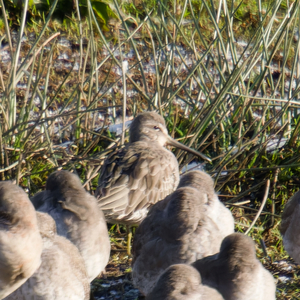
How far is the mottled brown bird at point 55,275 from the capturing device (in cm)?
324

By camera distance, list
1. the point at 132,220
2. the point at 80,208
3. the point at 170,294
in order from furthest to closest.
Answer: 1. the point at 132,220
2. the point at 80,208
3. the point at 170,294

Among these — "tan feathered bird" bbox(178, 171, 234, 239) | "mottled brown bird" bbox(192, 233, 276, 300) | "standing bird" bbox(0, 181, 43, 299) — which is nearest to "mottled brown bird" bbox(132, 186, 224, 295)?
"tan feathered bird" bbox(178, 171, 234, 239)

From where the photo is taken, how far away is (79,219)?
3918 millimetres

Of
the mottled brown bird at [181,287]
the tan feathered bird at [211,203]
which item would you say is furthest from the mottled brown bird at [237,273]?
the tan feathered bird at [211,203]

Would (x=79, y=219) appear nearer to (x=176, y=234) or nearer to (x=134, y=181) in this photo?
(x=176, y=234)

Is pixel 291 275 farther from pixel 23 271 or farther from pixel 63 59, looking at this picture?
pixel 63 59

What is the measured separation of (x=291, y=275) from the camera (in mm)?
4645

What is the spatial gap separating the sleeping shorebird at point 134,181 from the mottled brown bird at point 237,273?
61.4 inches

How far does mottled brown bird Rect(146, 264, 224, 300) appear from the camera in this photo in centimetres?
283

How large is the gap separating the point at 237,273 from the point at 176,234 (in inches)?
24.4

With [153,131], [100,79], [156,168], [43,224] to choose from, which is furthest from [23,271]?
[100,79]

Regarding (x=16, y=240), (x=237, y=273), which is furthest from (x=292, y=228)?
(x=16, y=240)

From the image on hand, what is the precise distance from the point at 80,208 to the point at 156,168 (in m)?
1.41

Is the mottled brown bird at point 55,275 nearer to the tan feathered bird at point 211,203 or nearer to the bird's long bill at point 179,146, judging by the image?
the tan feathered bird at point 211,203
